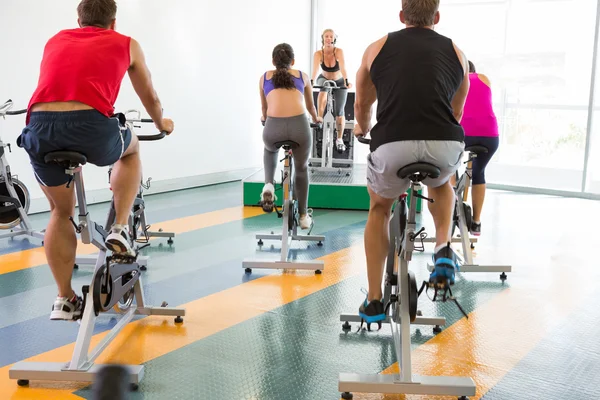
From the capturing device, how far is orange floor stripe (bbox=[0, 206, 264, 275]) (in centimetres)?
456

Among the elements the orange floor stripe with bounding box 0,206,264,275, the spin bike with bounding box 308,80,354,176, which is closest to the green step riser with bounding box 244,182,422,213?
the orange floor stripe with bounding box 0,206,264,275

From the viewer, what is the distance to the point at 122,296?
308cm

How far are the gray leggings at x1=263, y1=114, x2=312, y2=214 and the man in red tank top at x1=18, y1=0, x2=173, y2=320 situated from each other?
1.70m

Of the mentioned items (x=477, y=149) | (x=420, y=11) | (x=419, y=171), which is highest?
(x=420, y=11)

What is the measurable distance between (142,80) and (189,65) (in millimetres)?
5377

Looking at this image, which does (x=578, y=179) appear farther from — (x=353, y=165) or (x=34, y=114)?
(x=34, y=114)

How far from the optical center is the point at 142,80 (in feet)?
9.23

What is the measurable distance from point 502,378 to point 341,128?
5108 mm

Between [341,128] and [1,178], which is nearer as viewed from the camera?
[1,178]

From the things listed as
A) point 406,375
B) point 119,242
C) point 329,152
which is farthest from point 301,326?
point 329,152

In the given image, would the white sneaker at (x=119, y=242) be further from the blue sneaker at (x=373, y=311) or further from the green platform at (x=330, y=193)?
the green platform at (x=330, y=193)

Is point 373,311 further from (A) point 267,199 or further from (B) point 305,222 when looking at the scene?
(B) point 305,222

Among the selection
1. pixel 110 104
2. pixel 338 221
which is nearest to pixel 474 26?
pixel 338 221

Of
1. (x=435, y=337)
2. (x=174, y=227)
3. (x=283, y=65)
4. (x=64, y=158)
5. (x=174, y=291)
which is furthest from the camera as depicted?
(x=174, y=227)
